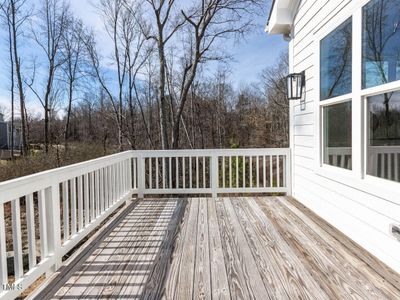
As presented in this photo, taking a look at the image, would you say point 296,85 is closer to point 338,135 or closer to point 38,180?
point 338,135

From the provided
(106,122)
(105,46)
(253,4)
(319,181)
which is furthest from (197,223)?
(106,122)

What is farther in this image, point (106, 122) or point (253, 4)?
point (106, 122)

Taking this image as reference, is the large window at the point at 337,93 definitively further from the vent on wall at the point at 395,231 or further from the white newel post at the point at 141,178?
the white newel post at the point at 141,178

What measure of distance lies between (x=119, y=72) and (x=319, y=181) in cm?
964

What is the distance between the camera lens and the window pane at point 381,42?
2.13m

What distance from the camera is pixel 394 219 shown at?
2.16 metres

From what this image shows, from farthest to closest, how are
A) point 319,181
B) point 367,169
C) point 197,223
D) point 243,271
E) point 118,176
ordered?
point 118,176
point 319,181
point 197,223
point 367,169
point 243,271

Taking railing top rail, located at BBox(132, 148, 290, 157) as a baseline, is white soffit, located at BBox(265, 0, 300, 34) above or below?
above

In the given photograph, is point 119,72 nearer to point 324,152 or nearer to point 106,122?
point 106,122

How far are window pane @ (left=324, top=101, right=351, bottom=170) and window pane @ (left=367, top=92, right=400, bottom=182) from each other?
13.9 inches

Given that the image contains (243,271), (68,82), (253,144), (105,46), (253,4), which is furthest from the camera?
(253,144)

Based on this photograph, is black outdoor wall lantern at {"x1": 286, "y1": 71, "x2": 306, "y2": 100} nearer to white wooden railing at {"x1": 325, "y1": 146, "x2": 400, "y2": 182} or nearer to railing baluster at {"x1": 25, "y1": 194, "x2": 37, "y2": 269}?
white wooden railing at {"x1": 325, "y1": 146, "x2": 400, "y2": 182}

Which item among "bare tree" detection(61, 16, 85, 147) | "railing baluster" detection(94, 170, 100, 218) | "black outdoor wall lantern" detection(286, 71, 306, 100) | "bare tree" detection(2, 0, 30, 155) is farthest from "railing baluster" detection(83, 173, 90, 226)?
"bare tree" detection(2, 0, 30, 155)

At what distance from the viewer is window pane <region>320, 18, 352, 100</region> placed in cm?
284
